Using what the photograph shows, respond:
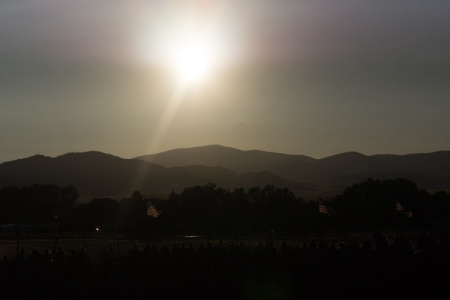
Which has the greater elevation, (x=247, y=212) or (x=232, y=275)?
(x=247, y=212)

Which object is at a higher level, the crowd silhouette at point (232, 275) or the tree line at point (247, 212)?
the tree line at point (247, 212)

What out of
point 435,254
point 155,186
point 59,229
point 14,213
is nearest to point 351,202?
point 59,229

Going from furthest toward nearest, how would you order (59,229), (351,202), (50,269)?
1. (351,202)
2. (59,229)
3. (50,269)

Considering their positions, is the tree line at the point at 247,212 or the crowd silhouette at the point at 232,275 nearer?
the crowd silhouette at the point at 232,275

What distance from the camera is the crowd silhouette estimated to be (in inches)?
886

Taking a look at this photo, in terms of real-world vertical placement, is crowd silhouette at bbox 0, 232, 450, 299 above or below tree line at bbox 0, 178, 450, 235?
Result: below

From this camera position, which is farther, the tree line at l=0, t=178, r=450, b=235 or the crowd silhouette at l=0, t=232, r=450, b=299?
the tree line at l=0, t=178, r=450, b=235

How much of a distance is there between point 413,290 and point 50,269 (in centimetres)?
1149

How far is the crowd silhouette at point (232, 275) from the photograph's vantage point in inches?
886

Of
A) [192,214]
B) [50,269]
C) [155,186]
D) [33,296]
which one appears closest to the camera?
[33,296]

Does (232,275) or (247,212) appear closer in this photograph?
(232,275)

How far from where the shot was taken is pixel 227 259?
26.2m

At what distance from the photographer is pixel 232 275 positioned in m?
24.4

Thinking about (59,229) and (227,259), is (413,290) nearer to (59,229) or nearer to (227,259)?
(227,259)
